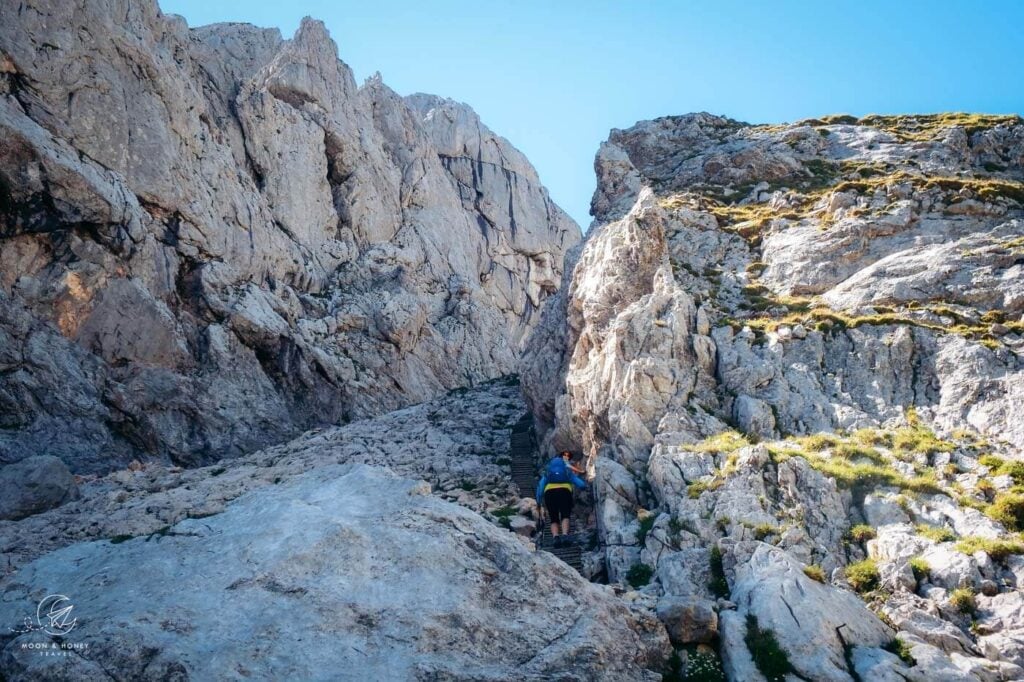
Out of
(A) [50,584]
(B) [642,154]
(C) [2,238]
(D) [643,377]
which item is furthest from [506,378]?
(A) [50,584]

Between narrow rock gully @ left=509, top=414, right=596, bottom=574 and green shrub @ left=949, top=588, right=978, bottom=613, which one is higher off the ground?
green shrub @ left=949, top=588, right=978, bottom=613

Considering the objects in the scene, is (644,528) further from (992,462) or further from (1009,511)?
(992,462)

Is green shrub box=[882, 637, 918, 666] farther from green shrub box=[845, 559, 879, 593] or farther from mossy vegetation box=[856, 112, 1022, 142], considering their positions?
mossy vegetation box=[856, 112, 1022, 142]

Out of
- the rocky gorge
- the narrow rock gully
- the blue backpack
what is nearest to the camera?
the rocky gorge

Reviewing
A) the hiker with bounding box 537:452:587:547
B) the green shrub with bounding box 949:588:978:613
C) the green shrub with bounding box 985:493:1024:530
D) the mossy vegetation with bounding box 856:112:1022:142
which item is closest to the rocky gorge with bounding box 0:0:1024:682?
the green shrub with bounding box 949:588:978:613

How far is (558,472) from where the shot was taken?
2381cm

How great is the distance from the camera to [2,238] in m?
35.0

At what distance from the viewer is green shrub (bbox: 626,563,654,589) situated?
1856cm

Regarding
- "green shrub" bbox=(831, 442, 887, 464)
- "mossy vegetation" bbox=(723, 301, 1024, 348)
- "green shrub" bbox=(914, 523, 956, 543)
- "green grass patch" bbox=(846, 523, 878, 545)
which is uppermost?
"mossy vegetation" bbox=(723, 301, 1024, 348)

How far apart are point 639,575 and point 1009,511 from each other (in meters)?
8.13

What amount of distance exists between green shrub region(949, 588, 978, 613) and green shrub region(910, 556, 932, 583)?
2.75 ft

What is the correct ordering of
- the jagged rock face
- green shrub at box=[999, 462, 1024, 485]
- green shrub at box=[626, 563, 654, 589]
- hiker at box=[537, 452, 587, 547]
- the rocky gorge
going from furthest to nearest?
the jagged rock face < hiker at box=[537, 452, 587, 547] < green shrub at box=[626, 563, 654, 589] < green shrub at box=[999, 462, 1024, 485] < the rocky gorge

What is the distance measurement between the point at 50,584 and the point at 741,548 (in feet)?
47.2

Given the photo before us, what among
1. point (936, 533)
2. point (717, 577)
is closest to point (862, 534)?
point (936, 533)
